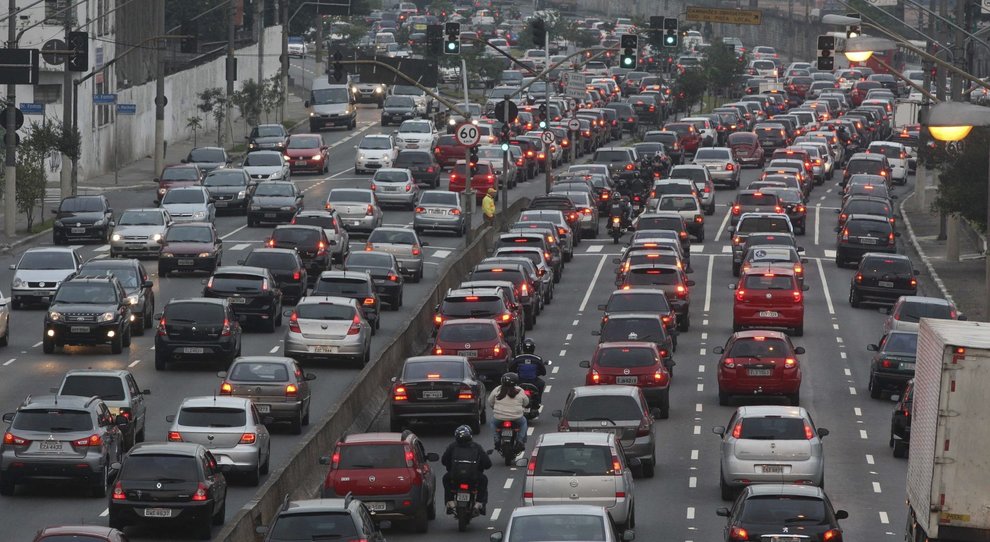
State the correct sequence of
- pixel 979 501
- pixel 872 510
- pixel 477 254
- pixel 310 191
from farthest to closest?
pixel 310 191, pixel 477 254, pixel 872 510, pixel 979 501

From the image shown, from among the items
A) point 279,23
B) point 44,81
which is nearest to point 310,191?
point 44,81

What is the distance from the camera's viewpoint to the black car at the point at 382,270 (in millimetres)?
49750

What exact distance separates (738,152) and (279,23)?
197ft

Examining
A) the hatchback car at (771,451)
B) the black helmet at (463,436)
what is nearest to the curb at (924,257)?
the hatchback car at (771,451)

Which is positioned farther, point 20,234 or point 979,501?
point 20,234

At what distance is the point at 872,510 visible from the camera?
3023 cm

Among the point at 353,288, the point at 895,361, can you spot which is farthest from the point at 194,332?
the point at 895,361

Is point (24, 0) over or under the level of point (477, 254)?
over

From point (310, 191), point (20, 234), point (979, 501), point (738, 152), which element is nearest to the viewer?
point (979, 501)

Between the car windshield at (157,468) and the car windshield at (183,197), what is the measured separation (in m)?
36.0

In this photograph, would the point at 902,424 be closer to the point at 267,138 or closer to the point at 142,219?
the point at 142,219

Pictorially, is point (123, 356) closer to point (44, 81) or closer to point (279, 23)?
point (44, 81)

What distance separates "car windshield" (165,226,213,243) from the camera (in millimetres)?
53312

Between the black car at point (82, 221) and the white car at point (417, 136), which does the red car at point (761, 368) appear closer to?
the black car at point (82, 221)
